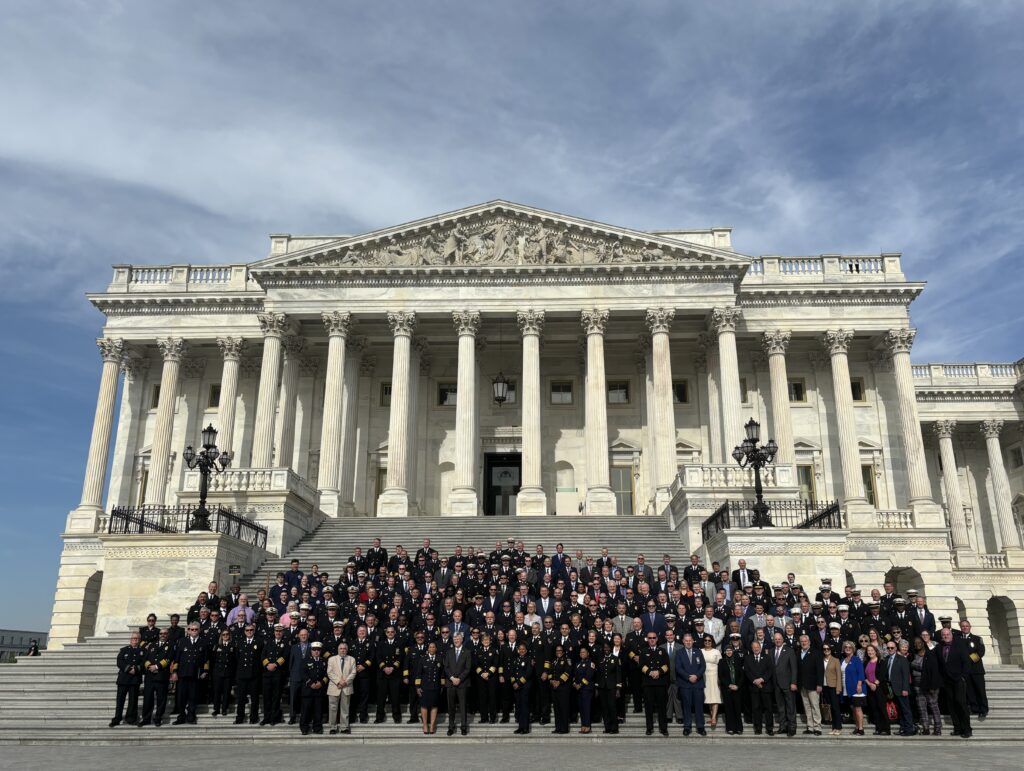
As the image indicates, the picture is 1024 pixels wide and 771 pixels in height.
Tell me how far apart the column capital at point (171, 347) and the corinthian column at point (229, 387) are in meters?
1.87

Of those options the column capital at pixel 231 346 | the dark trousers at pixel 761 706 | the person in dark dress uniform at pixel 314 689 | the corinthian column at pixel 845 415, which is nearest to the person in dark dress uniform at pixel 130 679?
the person in dark dress uniform at pixel 314 689

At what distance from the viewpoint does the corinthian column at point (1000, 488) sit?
4691cm

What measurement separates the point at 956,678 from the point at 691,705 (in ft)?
14.8

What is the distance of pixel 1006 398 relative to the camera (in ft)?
164

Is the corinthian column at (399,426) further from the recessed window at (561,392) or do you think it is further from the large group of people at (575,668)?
the large group of people at (575,668)

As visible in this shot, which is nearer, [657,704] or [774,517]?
[657,704]

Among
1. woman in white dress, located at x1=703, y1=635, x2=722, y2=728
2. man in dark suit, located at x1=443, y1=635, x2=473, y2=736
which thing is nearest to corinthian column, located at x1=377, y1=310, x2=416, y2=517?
man in dark suit, located at x1=443, y1=635, x2=473, y2=736

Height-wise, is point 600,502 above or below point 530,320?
below

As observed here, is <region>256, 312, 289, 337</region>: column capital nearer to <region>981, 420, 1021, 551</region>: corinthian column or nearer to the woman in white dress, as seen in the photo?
the woman in white dress

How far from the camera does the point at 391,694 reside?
14.8m

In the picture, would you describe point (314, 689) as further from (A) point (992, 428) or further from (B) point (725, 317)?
(A) point (992, 428)

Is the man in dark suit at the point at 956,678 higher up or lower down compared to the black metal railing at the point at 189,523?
lower down

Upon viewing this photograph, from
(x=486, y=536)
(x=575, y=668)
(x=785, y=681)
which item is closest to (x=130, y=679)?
(x=575, y=668)

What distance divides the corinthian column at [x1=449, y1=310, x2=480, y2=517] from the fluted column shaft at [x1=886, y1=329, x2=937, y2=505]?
20.0 metres
